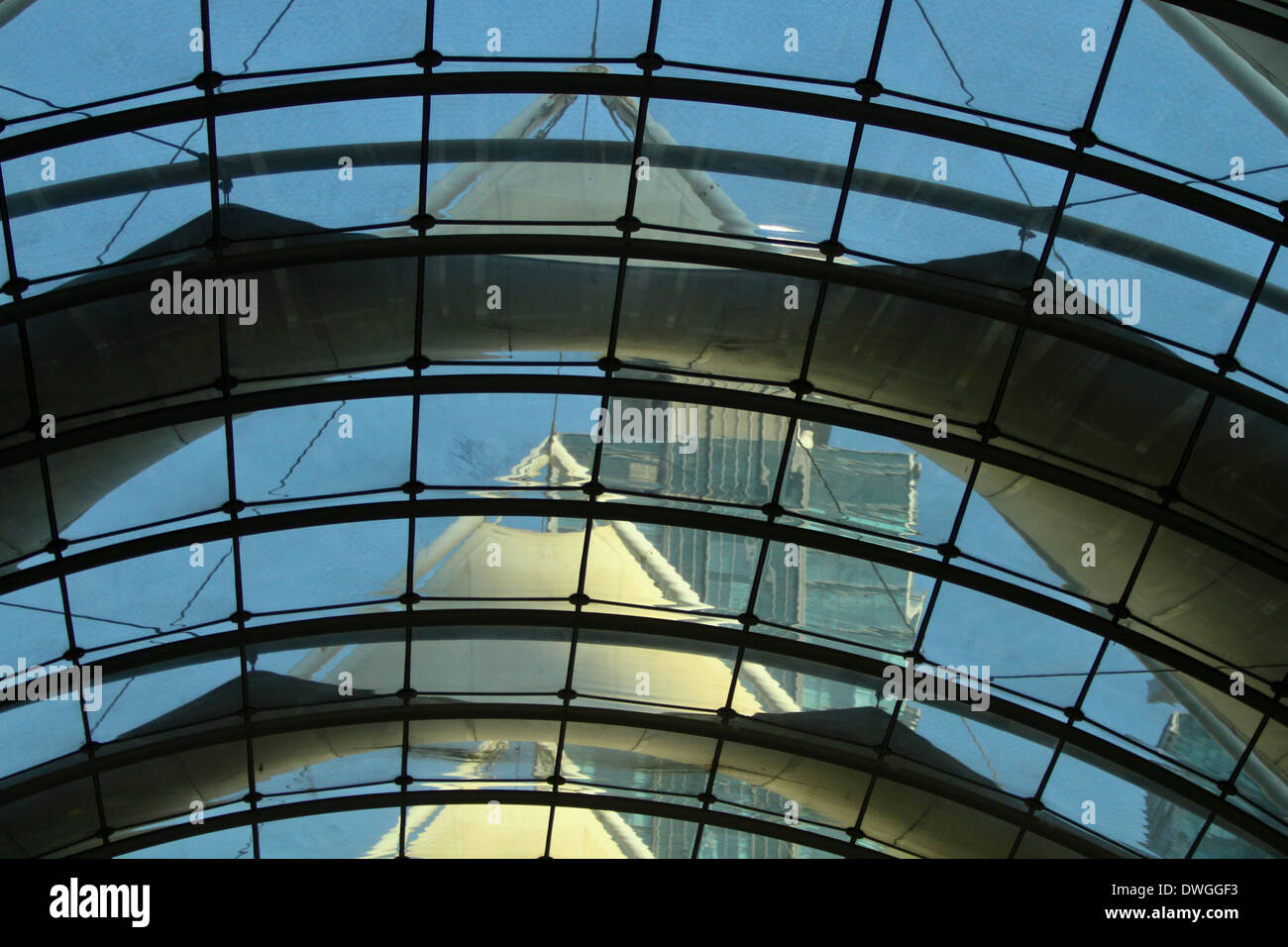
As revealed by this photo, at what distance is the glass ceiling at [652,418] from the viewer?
68.5 ft

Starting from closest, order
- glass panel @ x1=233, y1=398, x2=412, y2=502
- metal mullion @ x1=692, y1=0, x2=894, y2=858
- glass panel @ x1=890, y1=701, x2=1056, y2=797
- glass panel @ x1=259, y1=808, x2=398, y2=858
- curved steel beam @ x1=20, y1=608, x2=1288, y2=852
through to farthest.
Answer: metal mullion @ x1=692, y1=0, x2=894, y2=858 → glass panel @ x1=233, y1=398, x2=412, y2=502 → curved steel beam @ x1=20, y1=608, x2=1288, y2=852 → glass panel @ x1=890, y1=701, x2=1056, y2=797 → glass panel @ x1=259, y1=808, x2=398, y2=858

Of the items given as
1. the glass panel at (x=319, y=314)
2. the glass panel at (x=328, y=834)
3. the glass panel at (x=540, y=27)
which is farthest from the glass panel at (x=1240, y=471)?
the glass panel at (x=328, y=834)

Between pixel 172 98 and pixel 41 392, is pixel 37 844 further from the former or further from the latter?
pixel 172 98

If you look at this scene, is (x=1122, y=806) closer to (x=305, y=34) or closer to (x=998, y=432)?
(x=998, y=432)

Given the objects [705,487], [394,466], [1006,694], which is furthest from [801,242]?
[1006,694]

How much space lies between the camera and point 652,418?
86.8 ft

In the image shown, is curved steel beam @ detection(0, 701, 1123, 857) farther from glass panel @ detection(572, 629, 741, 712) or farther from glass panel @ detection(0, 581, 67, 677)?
glass panel @ detection(0, 581, 67, 677)

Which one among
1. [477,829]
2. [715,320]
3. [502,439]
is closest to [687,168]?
[715,320]

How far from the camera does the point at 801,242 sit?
2305 cm

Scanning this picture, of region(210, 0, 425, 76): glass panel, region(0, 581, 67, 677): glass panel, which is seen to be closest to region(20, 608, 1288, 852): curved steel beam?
region(0, 581, 67, 677): glass panel

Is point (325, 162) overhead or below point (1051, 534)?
overhead

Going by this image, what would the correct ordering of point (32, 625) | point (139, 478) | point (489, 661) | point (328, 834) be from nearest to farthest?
point (139, 478)
point (32, 625)
point (489, 661)
point (328, 834)

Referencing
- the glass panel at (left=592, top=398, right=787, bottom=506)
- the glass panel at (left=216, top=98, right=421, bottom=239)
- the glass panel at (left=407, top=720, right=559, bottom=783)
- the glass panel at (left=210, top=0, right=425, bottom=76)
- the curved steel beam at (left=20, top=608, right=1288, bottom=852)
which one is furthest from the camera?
the glass panel at (left=407, top=720, right=559, bottom=783)

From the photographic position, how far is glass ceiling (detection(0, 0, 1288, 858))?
20.9 m
